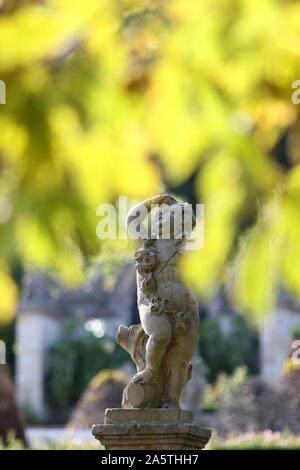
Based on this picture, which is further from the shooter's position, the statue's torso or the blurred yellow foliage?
the statue's torso

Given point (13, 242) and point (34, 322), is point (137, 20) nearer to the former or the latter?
point (13, 242)

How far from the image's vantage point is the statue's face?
26.3ft

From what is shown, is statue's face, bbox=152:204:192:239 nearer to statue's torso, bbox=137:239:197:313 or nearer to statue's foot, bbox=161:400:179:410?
statue's torso, bbox=137:239:197:313

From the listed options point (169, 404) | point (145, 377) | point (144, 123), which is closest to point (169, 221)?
point (145, 377)

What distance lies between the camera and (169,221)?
809 cm

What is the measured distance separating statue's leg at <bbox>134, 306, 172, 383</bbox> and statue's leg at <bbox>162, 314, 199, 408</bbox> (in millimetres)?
107

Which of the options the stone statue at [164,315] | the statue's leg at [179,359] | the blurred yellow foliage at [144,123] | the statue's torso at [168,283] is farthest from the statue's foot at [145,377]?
the blurred yellow foliage at [144,123]

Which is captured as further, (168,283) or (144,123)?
(168,283)

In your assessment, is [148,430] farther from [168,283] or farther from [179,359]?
[168,283]

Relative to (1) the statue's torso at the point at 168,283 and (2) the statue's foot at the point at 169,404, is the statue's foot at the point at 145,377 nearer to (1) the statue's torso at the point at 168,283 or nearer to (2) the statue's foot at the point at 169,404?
(2) the statue's foot at the point at 169,404

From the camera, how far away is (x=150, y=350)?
7.88m

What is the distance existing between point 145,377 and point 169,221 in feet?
4.03

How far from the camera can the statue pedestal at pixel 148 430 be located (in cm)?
761

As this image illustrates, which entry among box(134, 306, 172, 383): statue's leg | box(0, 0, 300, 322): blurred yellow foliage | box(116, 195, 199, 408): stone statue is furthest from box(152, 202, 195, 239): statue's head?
box(0, 0, 300, 322): blurred yellow foliage
